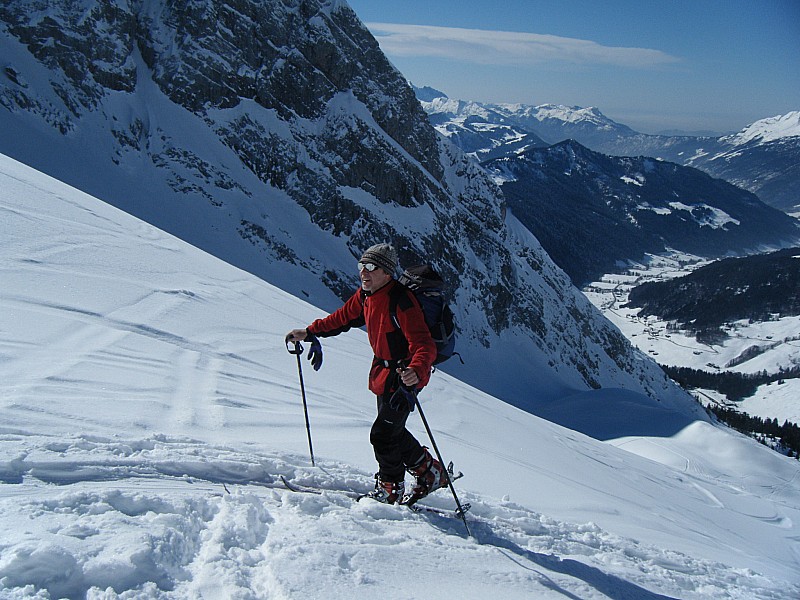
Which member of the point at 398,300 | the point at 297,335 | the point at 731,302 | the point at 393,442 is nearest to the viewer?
the point at 398,300

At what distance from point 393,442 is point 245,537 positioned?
62.2 inches

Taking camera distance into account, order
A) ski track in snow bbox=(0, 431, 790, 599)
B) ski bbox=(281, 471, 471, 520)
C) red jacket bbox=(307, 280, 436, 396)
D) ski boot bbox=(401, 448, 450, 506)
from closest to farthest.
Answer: ski track in snow bbox=(0, 431, 790, 599) → red jacket bbox=(307, 280, 436, 396) → ski bbox=(281, 471, 471, 520) → ski boot bbox=(401, 448, 450, 506)

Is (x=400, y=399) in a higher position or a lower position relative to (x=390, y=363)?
lower

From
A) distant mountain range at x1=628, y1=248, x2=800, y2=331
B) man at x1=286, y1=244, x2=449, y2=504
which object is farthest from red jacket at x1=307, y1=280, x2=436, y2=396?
distant mountain range at x1=628, y1=248, x2=800, y2=331

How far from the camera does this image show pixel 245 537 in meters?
3.48

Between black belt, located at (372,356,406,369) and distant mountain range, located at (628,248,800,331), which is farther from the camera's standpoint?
distant mountain range, located at (628,248,800,331)

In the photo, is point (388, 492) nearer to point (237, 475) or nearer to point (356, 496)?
point (356, 496)

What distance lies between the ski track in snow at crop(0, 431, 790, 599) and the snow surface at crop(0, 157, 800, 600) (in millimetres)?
16

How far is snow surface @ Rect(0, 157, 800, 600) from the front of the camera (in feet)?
10.2

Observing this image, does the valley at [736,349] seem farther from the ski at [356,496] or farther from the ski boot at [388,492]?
the ski boot at [388,492]

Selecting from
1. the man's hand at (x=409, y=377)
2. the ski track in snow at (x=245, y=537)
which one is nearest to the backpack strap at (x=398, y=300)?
the man's hand at (x=409, y=377)

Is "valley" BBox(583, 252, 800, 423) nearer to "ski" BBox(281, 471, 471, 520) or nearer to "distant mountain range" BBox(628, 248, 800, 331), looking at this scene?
"distant mountain range" BBox(628, 248, 800, 331)

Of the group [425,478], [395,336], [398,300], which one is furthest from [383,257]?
[425,478]

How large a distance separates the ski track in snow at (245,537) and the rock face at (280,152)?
35.4 metres
